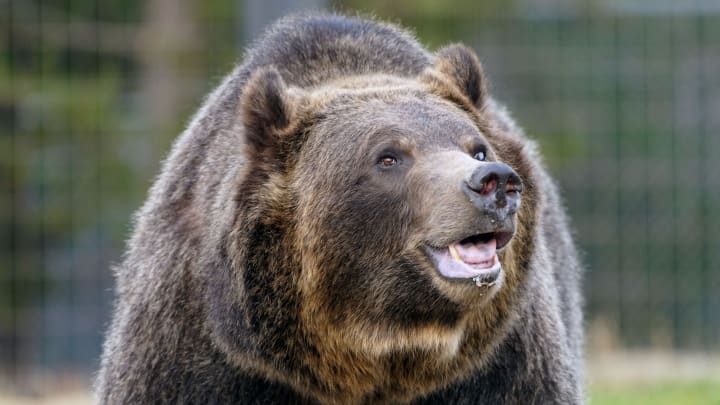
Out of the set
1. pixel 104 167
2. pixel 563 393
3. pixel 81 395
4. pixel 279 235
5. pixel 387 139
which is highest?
pixel 387 139

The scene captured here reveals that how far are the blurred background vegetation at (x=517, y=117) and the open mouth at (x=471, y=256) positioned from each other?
23.9 ft

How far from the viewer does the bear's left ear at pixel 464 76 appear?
558 centimetres

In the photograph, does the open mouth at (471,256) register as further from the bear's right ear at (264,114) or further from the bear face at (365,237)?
the bear's right ear at (264,114)

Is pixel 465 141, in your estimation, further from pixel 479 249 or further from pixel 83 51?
pixel 83 51

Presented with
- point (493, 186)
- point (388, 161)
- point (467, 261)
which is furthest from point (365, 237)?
point (493, 186)

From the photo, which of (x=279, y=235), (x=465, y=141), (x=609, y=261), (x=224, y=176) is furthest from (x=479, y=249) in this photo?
(x=609, y=261)

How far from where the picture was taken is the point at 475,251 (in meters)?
4.81

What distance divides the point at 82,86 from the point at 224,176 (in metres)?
7.20

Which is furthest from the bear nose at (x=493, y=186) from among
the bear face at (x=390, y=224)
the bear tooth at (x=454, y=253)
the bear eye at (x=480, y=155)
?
the bear eye at (x=480, y=155)

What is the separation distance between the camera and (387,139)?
5.09 meters

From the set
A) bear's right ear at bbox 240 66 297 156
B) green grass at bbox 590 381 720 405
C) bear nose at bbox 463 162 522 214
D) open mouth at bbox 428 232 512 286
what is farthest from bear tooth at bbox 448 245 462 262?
green grass at bbox 590 381 720 405

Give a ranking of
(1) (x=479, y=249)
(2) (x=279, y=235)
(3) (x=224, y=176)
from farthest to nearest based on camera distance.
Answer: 1. (3) (x=224, y=176)
2. (2) (x=279, y=235)
3. (1) (x=479, y=249)

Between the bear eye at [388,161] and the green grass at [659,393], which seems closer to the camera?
the bear eye at [388,161]

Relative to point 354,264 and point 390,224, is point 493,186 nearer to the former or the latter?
point 390,224
